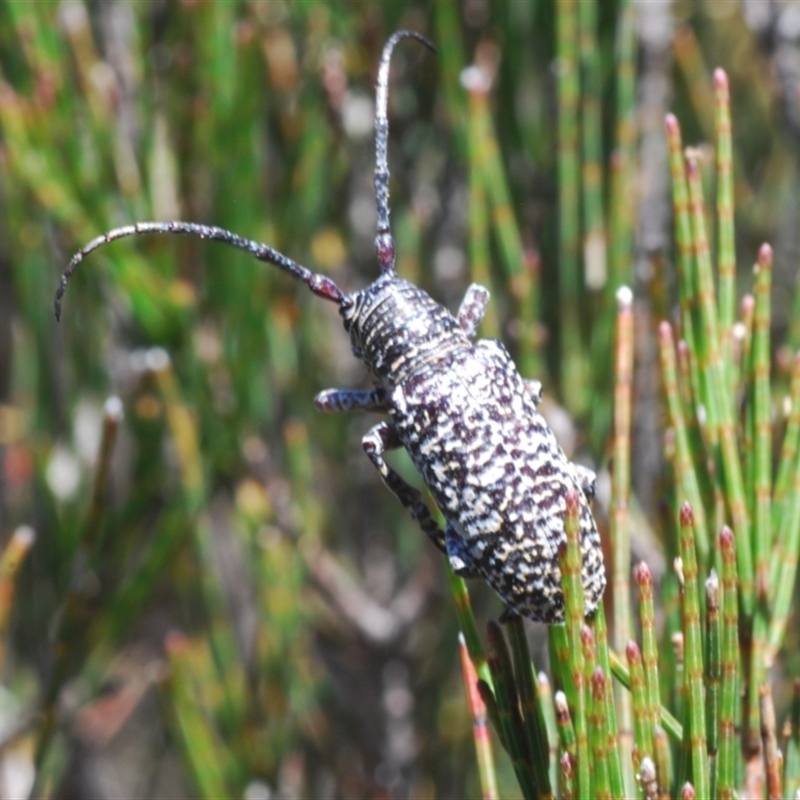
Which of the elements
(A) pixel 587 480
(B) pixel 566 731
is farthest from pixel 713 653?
(A) pixel 587 480

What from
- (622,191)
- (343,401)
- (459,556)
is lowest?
(459,556)

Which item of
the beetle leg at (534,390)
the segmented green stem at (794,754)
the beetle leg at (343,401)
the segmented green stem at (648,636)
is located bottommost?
the segmented green stem at (794,754)

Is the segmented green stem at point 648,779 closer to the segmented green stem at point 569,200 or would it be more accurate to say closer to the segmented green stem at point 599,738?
the segmented green stem at point 599,738

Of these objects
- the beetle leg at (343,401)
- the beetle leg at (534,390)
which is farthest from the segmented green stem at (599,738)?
the beetle leg at (343,401)

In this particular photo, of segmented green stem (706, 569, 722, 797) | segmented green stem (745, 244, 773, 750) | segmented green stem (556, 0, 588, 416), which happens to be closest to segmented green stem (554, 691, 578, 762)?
segmented green stem (706, 569, 722, 797)

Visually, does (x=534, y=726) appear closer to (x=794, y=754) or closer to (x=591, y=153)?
(x=794, y=754)

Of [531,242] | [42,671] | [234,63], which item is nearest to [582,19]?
[531,242]
